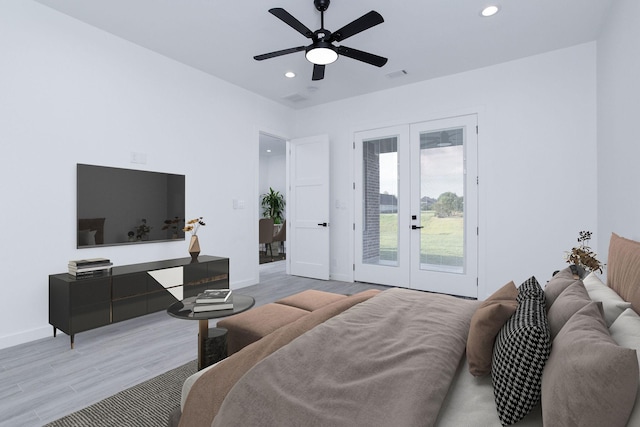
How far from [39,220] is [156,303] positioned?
1.28 metres

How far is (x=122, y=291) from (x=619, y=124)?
4.58m

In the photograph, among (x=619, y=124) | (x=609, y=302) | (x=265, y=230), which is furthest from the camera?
(x=265, y=230)

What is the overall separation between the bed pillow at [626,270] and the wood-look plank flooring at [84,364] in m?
2.70

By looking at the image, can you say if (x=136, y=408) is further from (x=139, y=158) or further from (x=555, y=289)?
(x=139, y=158)

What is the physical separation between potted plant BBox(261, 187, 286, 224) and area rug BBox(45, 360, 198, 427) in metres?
7.22

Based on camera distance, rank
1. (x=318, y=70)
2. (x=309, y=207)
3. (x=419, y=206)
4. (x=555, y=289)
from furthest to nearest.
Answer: (x=309, y=207) < (x=419, y=206) < (x=318, y=70) < (x=555, y=289)

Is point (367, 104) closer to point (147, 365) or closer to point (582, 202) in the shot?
point (582, 202)

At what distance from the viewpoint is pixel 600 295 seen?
142 centimetres

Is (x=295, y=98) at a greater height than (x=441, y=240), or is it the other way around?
(x=295, y=98)

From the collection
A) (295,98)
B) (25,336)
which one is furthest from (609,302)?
(295,98)

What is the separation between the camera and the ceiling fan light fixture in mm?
2854

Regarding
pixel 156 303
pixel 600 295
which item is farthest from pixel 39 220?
pixel 600 295

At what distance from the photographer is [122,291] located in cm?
307

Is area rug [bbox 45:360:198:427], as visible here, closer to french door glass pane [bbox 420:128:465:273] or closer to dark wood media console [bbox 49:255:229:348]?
dark wood media console [bbox 49:255:229:348]
